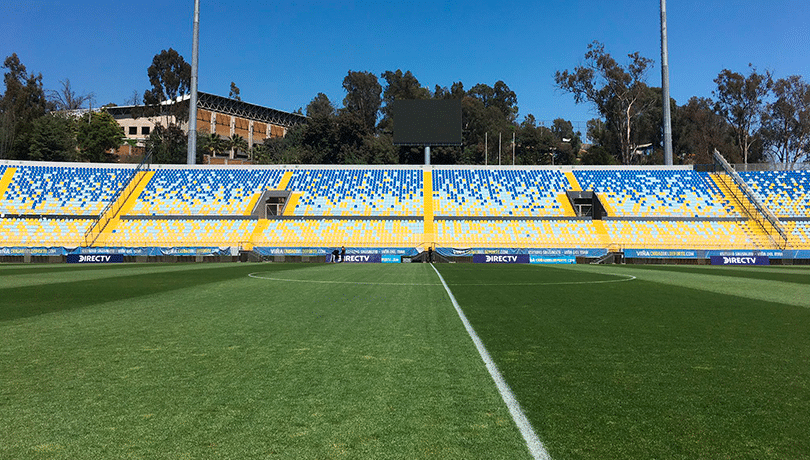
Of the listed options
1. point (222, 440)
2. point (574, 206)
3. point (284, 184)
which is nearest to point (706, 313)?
point (222, 440)

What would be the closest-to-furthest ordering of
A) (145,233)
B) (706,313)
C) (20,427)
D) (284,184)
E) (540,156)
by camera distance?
(20,427) → (706,313) → (145,233) → (284,184) → (540,156)

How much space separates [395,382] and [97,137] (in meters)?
89.1

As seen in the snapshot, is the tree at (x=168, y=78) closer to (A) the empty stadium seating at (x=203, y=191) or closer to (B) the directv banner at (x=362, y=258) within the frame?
(A) the empty stadium seating at (x=203, y=191)

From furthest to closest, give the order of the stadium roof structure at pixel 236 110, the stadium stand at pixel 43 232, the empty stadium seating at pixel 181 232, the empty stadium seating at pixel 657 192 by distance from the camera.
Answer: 1. the stadium roof structure at pixel 236 110
2. the empty stadium seating at pixel 657 192
3. the empty stadium seating at pixel 181 232
4. the stadium stand at pixel 43 232

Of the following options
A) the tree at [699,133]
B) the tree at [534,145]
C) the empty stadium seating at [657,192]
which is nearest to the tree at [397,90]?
the tree at [534,145]

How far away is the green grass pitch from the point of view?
393 centimetres

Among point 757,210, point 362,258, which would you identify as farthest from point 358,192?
point 757,210

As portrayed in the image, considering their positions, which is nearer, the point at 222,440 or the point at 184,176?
the point at 222,440

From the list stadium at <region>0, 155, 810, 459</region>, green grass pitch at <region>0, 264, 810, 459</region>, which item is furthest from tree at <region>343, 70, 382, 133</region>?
green grass pitch at <region>0, 264, 810, 459</region>

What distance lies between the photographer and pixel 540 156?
324 ft

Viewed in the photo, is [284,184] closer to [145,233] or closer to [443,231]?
[145,233]

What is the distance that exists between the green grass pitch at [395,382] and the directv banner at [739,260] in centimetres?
2920

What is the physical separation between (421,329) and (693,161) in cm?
8983

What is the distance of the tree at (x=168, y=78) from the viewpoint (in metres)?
87.8
